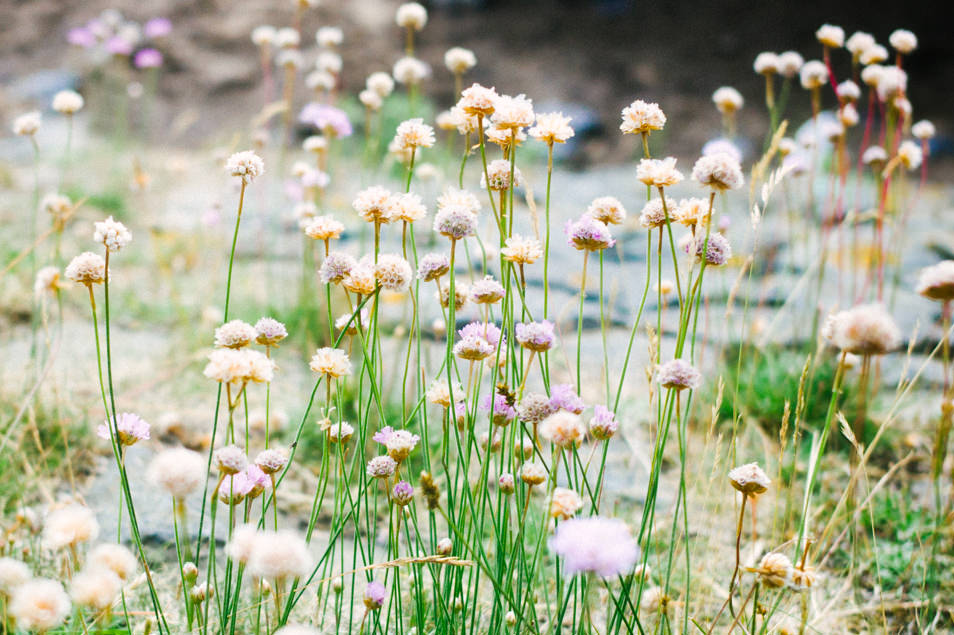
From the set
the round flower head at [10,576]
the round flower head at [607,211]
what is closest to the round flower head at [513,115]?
the round flower head at [607,211]

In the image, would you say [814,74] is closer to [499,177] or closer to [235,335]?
[499,177]

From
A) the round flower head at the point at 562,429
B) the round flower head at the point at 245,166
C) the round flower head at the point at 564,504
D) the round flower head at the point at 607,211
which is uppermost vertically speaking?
the round flower head at the point at 245,166

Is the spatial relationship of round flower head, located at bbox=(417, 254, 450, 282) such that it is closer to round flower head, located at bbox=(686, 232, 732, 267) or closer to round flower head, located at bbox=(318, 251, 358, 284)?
round flower head, located at bbox=(318, 251, 358, 284)

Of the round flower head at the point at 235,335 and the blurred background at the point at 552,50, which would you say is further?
the blurred background at the point at 552,50

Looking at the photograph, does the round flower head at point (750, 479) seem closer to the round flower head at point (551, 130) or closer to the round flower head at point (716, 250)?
the round flower head at point (716, 250)

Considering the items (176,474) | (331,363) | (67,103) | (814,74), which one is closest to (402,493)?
(331,363)

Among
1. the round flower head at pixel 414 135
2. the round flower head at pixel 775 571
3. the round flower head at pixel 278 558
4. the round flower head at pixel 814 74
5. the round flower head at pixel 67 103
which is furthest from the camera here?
the round flower head at pixel 814 74
